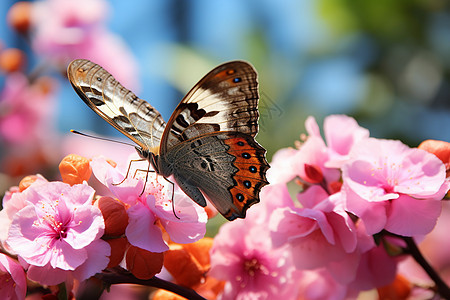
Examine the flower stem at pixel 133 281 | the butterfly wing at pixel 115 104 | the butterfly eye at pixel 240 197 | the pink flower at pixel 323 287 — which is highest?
the butterfly wing at pixel 115 104

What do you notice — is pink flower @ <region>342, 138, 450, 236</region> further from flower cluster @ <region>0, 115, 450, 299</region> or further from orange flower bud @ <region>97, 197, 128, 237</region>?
orange flower bud @ <region>97, 197, 128, 237</region>

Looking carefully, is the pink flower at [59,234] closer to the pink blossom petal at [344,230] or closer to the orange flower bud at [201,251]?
the orange flower bud at [201,251]

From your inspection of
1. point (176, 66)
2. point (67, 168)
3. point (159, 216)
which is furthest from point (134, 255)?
point (176, 66)

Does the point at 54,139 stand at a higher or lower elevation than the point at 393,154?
lower

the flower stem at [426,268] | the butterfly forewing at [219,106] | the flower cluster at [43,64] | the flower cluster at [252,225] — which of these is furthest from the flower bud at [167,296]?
the flower cluster at [43,64]

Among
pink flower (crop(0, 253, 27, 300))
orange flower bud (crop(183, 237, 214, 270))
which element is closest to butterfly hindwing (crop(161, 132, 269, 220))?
orange flower bud (crop(183, 237, 214, 270))

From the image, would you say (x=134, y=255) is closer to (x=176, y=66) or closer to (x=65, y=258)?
(x=65, y=258)
